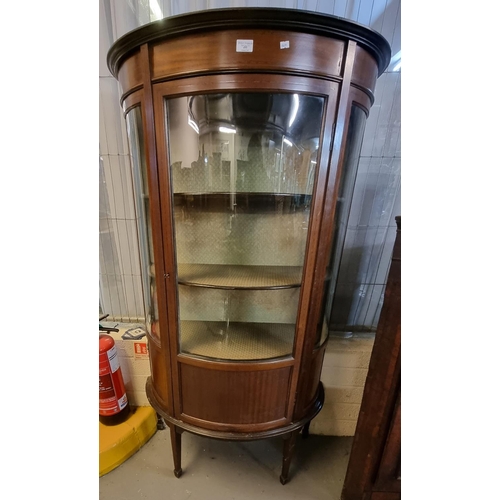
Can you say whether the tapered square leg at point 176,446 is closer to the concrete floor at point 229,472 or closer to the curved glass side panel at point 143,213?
the concrete floor at point 229,472

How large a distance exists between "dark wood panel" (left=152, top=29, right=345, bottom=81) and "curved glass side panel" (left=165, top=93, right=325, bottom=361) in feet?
0.29

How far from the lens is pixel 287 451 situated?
111 cm

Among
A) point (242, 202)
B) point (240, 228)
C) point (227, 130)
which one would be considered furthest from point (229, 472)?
point (227, 130)

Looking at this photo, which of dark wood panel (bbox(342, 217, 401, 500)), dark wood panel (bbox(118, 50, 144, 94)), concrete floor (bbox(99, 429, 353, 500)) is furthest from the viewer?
concrete floor (bbox(99, 429, 353, 500))

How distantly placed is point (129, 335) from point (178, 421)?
552mm

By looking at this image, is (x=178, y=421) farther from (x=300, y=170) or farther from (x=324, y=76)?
(x=324, y=76)

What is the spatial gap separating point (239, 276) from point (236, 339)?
0.27m

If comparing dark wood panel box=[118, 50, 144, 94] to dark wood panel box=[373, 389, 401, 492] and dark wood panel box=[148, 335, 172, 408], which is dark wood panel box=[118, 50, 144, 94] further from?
dark wood panel box=[373, 389, 401, 492]

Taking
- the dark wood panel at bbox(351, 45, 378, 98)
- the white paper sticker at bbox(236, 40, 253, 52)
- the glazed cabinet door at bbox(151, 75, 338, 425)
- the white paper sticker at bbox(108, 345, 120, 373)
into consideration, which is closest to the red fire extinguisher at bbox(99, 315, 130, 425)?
the white paper sticker at bbox(108, 345, 120, 373)

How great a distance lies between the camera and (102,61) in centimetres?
114

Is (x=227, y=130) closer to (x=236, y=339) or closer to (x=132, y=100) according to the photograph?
(x=132, y=100)

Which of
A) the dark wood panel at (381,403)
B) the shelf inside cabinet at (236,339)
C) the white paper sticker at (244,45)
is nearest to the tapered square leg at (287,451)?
the dark wood panel at (381,403)

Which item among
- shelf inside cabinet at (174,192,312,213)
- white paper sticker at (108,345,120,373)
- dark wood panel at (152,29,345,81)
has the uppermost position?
dark wood panel at (152,29,345,81)

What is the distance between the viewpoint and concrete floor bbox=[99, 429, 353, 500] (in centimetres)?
117
